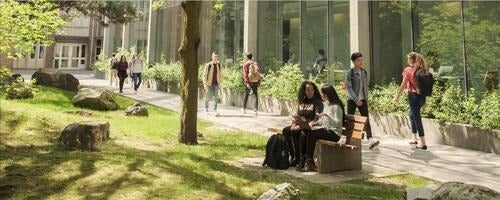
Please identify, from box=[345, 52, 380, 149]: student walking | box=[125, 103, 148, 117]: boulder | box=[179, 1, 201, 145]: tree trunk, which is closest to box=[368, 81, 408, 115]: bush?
box=[345, 52, 380, 149]: student walking

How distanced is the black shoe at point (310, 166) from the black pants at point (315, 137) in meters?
0.07

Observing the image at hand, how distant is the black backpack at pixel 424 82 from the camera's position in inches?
342

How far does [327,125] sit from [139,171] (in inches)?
112

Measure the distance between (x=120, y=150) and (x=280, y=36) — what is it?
1150cm

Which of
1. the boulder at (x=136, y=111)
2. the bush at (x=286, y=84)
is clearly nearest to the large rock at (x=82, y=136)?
the boulder at (x=136, y=111)

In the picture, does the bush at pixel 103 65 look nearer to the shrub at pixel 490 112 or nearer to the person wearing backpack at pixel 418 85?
the person wearing backpack at pixel 418 85

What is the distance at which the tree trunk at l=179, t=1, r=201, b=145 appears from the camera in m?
8.80

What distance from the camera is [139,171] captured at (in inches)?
245

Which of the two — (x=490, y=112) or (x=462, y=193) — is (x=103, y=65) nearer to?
(x=490, y=112)

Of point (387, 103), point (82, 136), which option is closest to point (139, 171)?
point (82, 136)

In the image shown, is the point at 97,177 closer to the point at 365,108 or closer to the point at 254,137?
the point at 254,137

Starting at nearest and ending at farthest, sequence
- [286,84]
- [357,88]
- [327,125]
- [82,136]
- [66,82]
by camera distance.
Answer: [327,125]
[82,136]
[357,88]
[286,84]
[66,82]

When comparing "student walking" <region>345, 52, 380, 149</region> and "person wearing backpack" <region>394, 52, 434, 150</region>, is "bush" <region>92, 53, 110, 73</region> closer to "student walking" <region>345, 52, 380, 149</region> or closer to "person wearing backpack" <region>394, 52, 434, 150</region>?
"student walking" <region>345, 52, 380, 149</region>

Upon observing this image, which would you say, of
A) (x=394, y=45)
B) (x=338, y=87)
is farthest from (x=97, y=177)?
(x=394, y=45)
